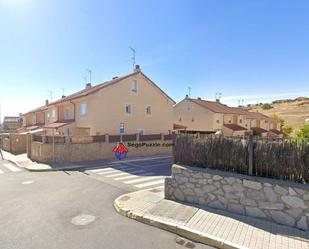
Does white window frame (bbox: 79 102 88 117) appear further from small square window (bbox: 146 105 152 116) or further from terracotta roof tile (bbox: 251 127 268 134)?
terracotta roof tile (bbox: 251 127 268 134)

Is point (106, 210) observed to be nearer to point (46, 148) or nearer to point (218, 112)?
point (46, 148)

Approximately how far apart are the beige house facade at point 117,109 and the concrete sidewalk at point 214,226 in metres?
16.4

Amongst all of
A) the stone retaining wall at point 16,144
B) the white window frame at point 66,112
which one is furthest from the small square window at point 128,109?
the stone retaining wall at point 16,144

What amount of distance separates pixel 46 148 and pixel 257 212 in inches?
640

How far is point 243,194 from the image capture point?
20.8 feet

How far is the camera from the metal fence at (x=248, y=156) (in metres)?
5.92

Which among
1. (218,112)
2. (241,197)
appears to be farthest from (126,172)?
(218,112)

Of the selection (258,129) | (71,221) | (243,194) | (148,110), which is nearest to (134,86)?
(148,110)

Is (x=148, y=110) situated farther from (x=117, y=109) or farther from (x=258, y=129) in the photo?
(x=258, y=129)

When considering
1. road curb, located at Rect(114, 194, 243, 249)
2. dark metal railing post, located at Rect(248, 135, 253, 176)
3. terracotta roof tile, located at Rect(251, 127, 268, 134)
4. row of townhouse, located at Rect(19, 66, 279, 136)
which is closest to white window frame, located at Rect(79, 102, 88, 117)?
row of townhouse, located at Rect(19, 66, 279, 136)

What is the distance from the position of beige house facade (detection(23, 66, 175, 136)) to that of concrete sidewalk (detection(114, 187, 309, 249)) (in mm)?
16392

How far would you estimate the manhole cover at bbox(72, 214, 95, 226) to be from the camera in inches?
252

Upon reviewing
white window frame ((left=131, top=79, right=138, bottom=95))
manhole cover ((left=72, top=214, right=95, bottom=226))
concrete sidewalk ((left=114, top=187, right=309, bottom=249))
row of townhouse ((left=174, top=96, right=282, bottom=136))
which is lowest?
manhole cover ((left=72, top=214, right=95, bottom=226))

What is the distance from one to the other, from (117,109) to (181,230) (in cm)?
1950
